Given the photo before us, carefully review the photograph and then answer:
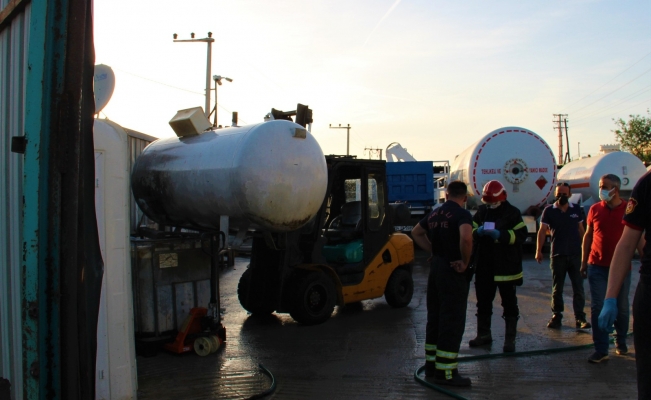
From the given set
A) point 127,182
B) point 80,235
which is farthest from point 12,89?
point 127,182

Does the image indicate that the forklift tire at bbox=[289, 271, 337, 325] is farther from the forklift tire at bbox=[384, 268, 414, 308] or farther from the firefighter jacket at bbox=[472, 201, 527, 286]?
the firefighter jacket at bbox=[472, 201, 527, 286]

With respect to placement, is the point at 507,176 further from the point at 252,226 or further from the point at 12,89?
the point at 12,89

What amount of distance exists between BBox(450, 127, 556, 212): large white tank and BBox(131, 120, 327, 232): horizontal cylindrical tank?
1030 cm

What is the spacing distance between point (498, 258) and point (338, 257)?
262 centimetres

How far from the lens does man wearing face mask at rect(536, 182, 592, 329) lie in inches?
293

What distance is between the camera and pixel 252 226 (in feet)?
20.5

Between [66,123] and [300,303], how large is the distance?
16.7 ft

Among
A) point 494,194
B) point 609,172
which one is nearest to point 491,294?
point 494,194

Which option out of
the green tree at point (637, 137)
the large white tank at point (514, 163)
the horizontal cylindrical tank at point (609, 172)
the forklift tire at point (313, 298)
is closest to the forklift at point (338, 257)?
the forklift tire at point (313, 298)

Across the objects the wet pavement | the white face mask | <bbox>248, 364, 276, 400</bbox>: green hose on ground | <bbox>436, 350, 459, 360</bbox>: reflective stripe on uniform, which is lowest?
the wet pavement

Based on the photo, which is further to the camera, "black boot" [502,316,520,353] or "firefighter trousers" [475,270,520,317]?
"firefighter trousers" [475,270,520,317]

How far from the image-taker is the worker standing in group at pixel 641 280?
2.97 m

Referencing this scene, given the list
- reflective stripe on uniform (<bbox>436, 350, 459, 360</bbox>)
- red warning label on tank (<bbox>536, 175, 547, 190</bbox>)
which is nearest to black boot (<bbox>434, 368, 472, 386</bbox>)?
reflective stripe on uniform (<bbox>436, 350, 459, 360</bbox>)

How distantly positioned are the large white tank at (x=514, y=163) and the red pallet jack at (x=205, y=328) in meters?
10.8
